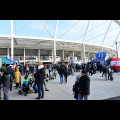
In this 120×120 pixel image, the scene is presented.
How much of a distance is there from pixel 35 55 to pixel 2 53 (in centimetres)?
1258

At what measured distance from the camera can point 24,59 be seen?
36156 mm

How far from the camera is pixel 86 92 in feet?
9.43

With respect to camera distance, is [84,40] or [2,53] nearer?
[84,40]

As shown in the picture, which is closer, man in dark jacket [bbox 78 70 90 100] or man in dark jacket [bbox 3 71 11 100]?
man in dark jacket [bbox 78 70 90 100]

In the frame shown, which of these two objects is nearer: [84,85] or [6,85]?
[84,85]

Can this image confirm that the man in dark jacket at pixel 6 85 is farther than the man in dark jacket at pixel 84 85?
Yes

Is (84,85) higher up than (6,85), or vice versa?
(84,85)
